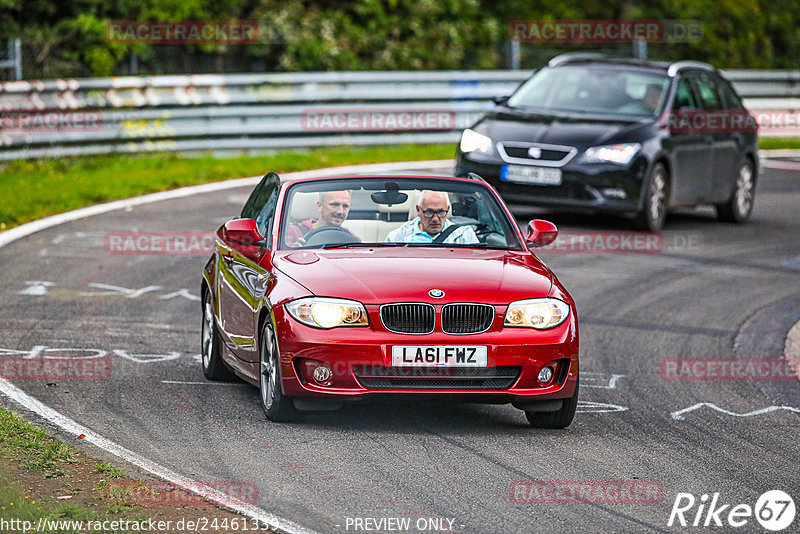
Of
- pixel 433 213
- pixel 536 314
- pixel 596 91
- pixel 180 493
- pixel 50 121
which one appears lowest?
pixel 50 121

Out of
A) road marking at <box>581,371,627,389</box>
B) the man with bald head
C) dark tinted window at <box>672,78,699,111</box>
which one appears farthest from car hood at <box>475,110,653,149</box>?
the man with bald head

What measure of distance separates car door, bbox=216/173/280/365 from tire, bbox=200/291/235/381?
0.69 feet

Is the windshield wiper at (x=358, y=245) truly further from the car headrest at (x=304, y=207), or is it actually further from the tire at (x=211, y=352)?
the tire at (x=211, y=352)

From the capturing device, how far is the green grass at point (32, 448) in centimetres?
709

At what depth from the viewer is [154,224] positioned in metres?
16.6

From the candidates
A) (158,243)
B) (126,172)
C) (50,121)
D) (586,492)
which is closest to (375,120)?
(126,172)

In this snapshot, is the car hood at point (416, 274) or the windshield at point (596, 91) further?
the windshield at point (596, 91)

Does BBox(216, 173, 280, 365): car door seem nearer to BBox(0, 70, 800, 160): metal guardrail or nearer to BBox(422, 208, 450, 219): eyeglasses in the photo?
BBox(422, 208, 450, 219): eyeglasses

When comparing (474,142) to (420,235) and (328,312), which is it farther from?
(328,312)

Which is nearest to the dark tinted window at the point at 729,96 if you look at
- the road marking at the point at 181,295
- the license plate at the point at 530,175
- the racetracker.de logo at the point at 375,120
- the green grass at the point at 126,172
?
the license plate at the point at 530,175

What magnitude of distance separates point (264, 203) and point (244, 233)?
Result: 0.63 metres

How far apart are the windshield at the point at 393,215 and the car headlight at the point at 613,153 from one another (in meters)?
6.75

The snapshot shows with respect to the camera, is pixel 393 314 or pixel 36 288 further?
pixel 36 288

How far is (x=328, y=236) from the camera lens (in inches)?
356
